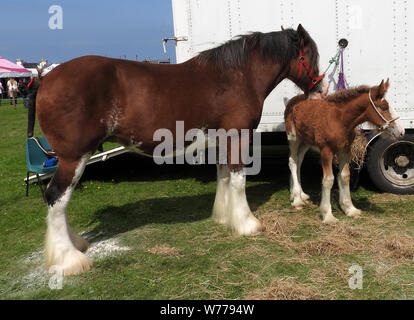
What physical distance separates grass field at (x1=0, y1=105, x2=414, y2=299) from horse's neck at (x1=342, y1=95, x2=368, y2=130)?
47.8 inches

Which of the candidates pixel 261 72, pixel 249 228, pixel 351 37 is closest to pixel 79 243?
pixel 249 228

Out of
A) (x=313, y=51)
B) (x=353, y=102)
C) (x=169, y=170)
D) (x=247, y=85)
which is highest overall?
(x=313, y=51)

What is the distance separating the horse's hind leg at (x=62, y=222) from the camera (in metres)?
3.53

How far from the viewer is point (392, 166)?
5.54 meters

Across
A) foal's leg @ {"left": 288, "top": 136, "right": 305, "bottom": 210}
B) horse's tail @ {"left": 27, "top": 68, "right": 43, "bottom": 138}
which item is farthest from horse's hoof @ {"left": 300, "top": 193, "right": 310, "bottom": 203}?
horse's tail @ {"left": 27, "top": 68, "right": 43, "bottom": 138}

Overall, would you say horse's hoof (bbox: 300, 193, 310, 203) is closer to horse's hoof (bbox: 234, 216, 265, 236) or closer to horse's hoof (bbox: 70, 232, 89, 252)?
horse's hoof (bbox: 234, 216, 265, 236)

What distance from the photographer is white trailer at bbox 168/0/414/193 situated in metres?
5.02

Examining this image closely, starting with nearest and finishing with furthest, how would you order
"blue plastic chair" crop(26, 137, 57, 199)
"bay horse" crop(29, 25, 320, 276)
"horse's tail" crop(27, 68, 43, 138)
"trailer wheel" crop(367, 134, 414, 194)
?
1. "bay horse" crop(29, 25, 320, 276)
2. "horse's tail" crop(27, 68, 43, 138)
3. "trailer wheel" crop(367, 134, 414, 194)
4. "blue plastic chair" crop(26, 137, 57, 199)

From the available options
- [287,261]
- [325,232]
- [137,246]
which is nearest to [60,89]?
→ [137,246]

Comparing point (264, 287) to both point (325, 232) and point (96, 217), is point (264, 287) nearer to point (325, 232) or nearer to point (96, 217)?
point (325, 232)

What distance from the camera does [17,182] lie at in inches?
287

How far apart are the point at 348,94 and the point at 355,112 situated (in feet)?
0.75

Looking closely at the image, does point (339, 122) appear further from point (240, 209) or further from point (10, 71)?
point (10, 71)
